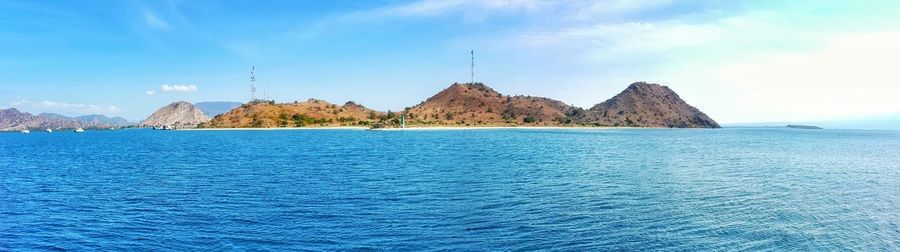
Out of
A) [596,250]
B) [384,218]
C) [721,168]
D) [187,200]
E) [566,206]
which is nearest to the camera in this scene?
[596,250]

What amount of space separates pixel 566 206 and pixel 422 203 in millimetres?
12264

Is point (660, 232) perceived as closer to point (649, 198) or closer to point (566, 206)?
point (566, 206)

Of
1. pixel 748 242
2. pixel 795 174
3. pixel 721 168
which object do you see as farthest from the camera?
pixel 721 168

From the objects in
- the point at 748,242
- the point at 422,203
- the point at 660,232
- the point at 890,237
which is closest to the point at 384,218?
the point at 422,203

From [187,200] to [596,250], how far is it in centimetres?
3677

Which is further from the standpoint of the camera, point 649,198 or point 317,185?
point 317,185

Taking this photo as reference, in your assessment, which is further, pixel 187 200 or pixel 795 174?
pixel 795 174

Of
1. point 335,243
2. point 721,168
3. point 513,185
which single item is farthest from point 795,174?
point 335,243

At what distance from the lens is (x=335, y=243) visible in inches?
1233

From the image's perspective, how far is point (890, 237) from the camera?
114ft

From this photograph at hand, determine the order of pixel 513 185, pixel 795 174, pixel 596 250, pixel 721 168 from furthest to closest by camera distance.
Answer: pixel 721 168 → pixel 795 174 → pixel 513 185 → pixel 596 250

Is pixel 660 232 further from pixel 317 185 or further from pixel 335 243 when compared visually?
pixel 317 185

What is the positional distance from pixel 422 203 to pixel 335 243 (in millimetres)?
14549

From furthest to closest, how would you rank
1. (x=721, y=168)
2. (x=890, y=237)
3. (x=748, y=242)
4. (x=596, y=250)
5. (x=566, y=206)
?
(x=721, y=168)
(x=566, y=206)
(x=890, y=237)
(x=748, y=242)
(x=596, y=250)
